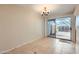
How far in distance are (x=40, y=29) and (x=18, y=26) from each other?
0.27 meters

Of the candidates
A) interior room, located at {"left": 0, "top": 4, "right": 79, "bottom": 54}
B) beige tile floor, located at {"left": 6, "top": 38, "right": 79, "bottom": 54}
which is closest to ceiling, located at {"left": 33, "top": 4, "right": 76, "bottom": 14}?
interior room, located at {"left": 0, "top": 4, "right": 79, "bottom": 54}

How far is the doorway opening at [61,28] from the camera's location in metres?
1.32

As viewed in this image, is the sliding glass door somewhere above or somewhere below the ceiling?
below

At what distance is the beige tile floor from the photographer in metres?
1.27

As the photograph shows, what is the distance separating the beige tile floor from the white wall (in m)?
0.07

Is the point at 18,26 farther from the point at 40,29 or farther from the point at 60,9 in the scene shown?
the point at 60,9

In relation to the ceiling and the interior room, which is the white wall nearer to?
the interior room

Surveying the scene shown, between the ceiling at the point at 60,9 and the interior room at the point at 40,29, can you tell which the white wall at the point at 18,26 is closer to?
the interior room at the point at 40,29

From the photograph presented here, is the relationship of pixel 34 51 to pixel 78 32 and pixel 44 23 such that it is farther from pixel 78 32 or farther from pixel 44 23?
pixel 78 32

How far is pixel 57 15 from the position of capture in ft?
4.50

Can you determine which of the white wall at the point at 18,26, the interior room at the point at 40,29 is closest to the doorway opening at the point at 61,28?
the interior room at the point at 40,29
